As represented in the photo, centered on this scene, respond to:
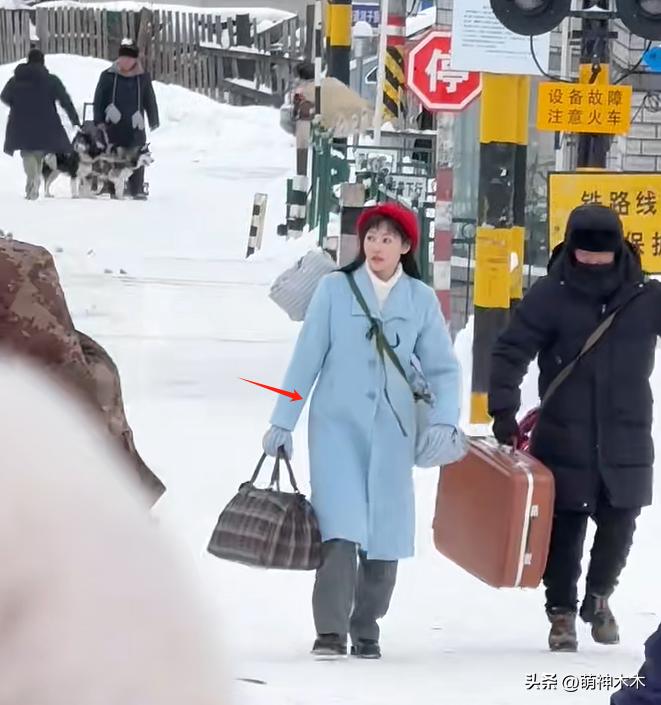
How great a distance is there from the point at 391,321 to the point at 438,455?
0.44m

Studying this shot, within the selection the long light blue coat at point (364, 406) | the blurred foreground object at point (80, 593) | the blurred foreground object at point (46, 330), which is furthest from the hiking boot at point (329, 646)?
the blurred foreground object at point (80, 593)

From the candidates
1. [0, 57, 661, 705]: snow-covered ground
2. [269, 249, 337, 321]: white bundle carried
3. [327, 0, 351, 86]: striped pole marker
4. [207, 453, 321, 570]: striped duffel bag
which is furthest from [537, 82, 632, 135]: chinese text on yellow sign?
[327, 0, 351, 86]: striped pole marker

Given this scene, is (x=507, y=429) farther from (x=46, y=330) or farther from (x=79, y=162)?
(x=79, y=162)

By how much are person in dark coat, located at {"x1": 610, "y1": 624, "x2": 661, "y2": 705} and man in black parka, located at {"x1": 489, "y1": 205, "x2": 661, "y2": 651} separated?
5.25ft

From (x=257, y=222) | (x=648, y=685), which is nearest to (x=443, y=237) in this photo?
(x=257, y=222)

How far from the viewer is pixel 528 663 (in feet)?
18.5

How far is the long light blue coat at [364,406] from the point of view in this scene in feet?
18.1

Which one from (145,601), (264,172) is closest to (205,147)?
(264,172)

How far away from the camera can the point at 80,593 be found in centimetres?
94

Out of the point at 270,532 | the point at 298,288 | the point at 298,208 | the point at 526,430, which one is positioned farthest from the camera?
the point at 298,208

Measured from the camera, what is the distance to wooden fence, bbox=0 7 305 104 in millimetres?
37812

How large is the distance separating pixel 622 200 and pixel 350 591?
3721 millimetres

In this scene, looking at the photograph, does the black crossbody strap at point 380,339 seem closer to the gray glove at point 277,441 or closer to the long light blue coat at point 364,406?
the long light blue coat at point 364,406

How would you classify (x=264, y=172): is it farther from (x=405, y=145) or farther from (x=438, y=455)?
(x=438, y=455)
